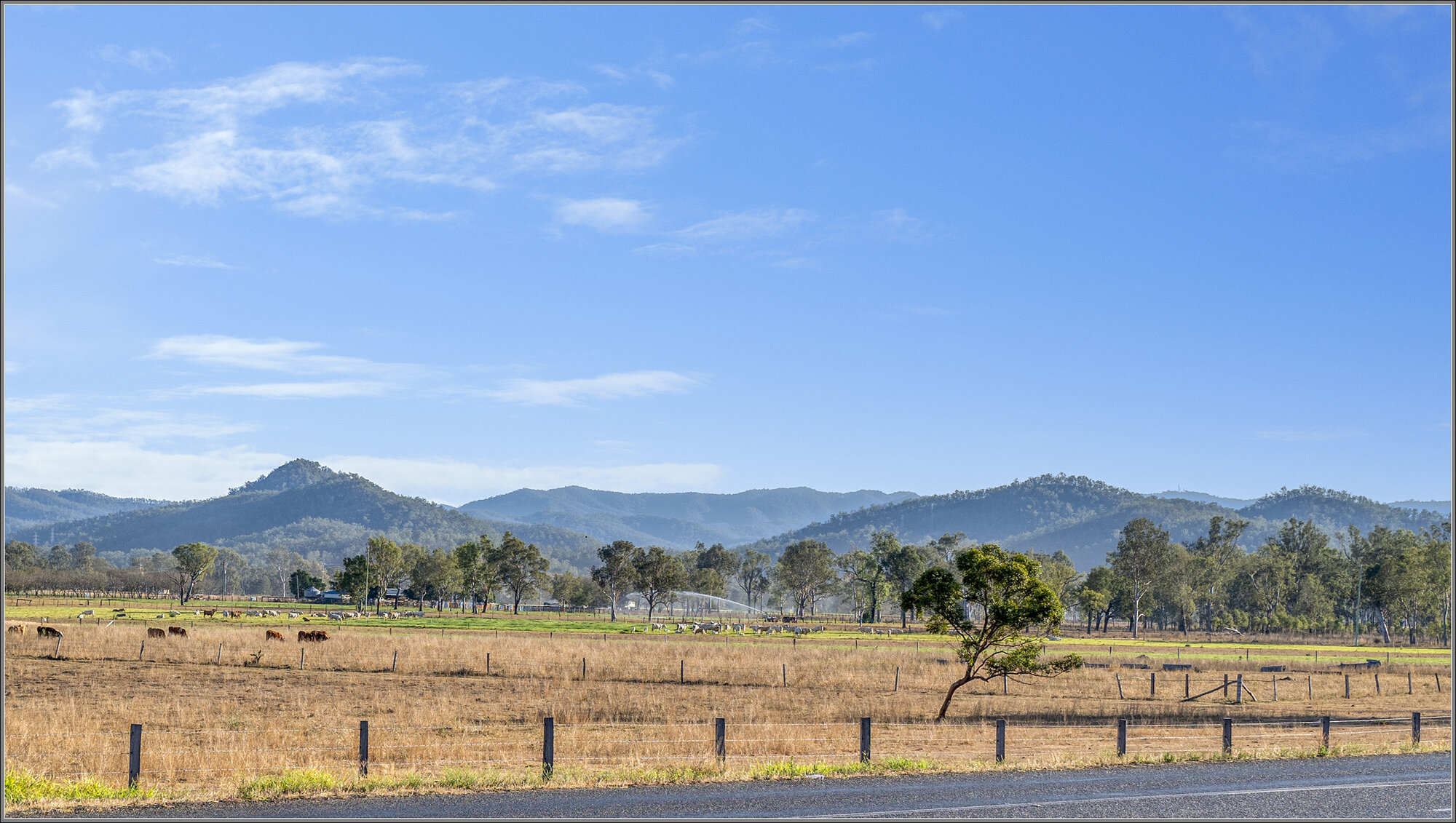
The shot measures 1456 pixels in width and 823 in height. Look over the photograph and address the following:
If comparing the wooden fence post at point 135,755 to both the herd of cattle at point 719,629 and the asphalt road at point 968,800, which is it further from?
the herd of cattle at point 719,629

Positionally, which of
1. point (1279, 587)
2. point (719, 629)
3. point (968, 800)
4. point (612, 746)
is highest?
point (968, 800)

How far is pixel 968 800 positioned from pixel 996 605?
1042 inches

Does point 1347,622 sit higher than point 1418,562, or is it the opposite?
A: point 1418,562

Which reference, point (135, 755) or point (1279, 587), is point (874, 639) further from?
point (1279, 587)

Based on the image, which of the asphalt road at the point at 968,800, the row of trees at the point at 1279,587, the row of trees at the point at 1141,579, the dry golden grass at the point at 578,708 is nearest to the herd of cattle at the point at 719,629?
the row of trees at the point at 1141,579

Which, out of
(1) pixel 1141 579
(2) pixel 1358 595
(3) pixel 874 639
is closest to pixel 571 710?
(3) pixel 874 639

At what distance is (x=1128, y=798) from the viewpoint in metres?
18.9

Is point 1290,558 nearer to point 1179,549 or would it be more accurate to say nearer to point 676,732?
point 1179,549

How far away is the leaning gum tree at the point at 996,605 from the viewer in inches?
1709

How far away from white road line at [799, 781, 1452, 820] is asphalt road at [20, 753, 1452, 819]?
0.09ft

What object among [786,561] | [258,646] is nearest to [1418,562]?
[786,561]

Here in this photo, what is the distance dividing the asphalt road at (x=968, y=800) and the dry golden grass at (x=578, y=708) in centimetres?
146

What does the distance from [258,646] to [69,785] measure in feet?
157

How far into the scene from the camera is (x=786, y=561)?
18938 cm
